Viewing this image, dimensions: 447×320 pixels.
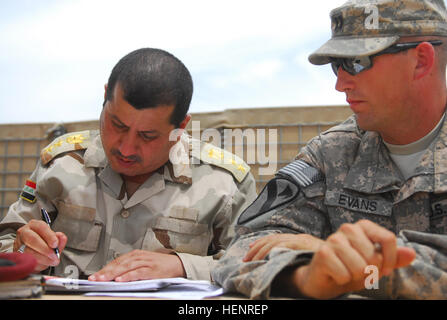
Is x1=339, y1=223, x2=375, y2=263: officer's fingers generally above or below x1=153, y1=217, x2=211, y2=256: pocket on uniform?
above

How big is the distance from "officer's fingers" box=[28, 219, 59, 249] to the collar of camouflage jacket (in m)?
1.02

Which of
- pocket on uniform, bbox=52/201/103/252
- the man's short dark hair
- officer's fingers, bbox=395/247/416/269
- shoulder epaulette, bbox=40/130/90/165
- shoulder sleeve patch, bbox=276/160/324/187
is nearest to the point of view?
officer's fingers, bbox=395/247/416/269

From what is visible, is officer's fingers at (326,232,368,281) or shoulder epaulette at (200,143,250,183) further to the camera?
shoulder epaulette at (200,143,250,183)

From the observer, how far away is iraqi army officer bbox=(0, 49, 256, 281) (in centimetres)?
198

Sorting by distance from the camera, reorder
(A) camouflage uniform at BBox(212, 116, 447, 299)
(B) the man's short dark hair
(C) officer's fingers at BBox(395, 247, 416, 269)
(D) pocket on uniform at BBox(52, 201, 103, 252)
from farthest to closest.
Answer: (D) pocket on uniform at BBox(52, 201, 103, 252) < (B) the man's short dark hair < (A) camouflage uniform at BBox(212, 116, 447, 299) < (C) officer's fingers at BBox(395, 247, 416, 269)

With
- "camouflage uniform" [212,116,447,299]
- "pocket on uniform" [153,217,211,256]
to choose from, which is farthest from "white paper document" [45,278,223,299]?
"pocket on uniform" [153,217,211,256]

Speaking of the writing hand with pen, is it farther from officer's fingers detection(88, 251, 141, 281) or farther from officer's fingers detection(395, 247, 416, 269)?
officer's fingers detection(395, 247, 416, 269)

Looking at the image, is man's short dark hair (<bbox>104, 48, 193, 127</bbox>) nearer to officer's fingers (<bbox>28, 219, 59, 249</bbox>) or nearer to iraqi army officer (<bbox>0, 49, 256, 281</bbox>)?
iraqi army officer (<bbox>0, 49, 256, 281</bbox>)

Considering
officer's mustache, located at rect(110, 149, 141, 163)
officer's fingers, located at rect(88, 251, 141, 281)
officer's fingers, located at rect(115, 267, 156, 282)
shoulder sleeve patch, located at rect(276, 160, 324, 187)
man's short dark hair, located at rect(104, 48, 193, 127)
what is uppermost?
man's short dark hair, located at rect(104, 48, 193, 127)

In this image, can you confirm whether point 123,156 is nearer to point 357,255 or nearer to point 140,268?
point 140,268

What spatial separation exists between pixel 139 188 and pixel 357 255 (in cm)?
132

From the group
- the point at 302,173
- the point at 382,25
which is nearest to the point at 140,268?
the point at 302,173

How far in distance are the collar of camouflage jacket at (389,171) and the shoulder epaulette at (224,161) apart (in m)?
0.66

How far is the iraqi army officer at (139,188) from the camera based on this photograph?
1.98 metres
